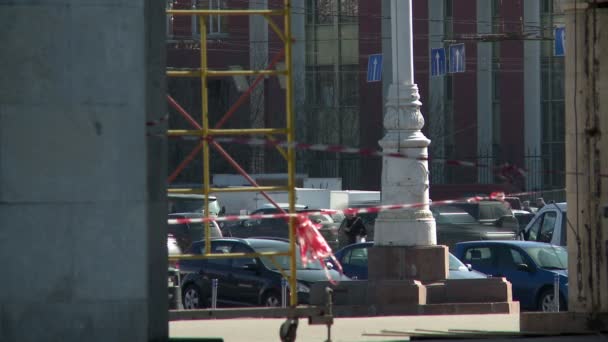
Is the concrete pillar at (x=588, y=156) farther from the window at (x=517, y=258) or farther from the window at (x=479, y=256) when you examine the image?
the window at (x=479, y=256)

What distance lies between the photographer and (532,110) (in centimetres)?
5191

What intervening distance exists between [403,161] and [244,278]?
402cm

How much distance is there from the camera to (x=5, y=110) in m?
9.60

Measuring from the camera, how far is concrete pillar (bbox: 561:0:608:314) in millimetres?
12516

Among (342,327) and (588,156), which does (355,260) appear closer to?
(342,327)

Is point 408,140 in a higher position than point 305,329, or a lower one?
higher

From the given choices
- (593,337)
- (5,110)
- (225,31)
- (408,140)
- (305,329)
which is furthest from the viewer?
(225,31)

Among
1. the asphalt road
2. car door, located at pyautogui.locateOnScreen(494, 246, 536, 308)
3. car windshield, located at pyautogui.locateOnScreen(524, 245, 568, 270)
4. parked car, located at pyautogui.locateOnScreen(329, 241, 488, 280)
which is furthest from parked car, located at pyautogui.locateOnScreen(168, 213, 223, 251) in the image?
the asphalt road

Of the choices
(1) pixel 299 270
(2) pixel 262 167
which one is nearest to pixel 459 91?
(2) pixel 262 167

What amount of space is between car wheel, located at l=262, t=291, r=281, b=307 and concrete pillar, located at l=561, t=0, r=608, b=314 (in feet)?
26.6

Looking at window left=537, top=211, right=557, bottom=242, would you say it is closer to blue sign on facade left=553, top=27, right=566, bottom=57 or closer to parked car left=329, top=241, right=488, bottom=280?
parked car left=329, top=241, right=488, bottom=280

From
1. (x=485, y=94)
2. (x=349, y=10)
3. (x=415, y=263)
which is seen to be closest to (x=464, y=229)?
(x=415, y=263)

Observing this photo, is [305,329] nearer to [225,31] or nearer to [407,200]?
[407,200]

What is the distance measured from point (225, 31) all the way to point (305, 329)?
123 ft
